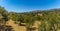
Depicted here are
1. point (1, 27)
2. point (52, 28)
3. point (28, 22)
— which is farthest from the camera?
point (28, 22)

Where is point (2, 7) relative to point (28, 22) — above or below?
above

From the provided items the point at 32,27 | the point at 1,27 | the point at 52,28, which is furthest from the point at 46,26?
the point at 1,27

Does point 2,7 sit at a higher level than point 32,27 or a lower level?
higher

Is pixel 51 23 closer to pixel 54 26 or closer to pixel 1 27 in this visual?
pixel 54 26

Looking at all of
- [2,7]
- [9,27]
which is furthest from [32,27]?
[2,7]

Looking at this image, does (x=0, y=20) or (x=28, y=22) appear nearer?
(x=0, y=20)

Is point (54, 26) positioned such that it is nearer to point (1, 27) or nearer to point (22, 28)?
point (22, 28)

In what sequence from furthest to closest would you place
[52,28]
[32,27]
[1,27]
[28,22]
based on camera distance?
1. [28,22]
2. [32,27]
3. [1,27]
4. [52,28]

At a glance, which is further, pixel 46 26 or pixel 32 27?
pixel 32 27

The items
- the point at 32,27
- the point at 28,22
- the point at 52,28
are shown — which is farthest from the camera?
the point at 28,22
